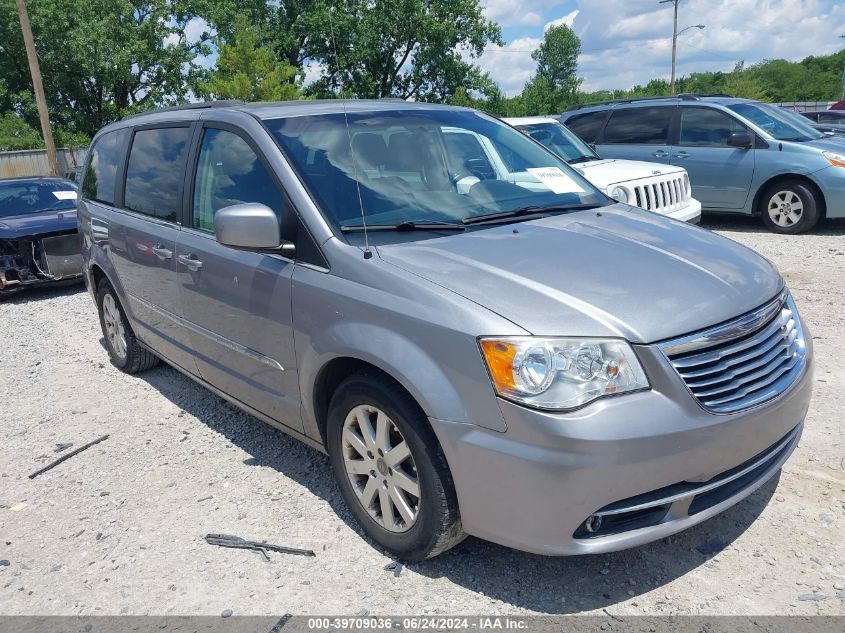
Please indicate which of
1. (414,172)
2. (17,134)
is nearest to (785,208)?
(414,172)

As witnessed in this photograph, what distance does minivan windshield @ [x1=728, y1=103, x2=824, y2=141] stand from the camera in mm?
9945

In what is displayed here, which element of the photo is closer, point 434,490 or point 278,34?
point 434,490

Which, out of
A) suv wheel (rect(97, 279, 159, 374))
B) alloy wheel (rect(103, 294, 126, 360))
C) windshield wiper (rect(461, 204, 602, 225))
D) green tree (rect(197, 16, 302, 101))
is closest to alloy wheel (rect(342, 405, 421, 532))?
windshield wiper (rect(461, 204, 602, 225))

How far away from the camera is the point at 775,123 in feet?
33.3

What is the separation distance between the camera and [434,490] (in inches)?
105

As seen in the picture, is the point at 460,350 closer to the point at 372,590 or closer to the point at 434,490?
the point at 434,490

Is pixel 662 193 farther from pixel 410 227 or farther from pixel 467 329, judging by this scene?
pixel 467 329

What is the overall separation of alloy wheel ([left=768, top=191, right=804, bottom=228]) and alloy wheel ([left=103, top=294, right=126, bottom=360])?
823 cm

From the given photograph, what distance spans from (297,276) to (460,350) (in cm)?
100

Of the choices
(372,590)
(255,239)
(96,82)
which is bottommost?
(372,590)

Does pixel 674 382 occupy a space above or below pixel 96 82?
below

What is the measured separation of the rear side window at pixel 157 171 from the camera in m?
4.19

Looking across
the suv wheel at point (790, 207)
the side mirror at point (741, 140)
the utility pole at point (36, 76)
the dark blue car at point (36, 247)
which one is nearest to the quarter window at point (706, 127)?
the side mirror at point (741, 140)

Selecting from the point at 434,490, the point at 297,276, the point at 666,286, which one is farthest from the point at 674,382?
the point at 297,276
